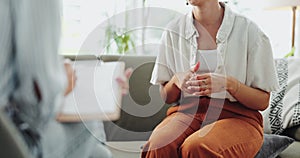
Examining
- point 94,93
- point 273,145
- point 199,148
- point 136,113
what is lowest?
point 273,145

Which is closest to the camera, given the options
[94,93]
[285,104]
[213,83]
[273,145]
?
[94,93]

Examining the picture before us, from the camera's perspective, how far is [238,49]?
3.01 feet

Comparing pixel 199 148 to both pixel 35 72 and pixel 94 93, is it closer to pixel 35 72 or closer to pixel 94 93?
pixel 94 93

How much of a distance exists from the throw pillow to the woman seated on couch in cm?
19

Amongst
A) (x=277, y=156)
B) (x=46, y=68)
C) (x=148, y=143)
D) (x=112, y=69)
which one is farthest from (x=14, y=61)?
(x=277, y=156)

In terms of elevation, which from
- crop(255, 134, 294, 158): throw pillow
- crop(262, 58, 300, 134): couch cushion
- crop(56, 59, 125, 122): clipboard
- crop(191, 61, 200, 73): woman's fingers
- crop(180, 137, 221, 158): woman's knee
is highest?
crop(56, 59, 125, 122): clipboard

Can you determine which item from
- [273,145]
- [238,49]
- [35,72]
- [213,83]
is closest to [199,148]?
[213,83]

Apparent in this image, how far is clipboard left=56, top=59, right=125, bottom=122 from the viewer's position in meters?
0.36

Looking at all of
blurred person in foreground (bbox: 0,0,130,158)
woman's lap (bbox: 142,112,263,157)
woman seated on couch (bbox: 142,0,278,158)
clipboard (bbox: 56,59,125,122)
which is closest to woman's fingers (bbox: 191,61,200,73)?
woman seated on couch (bbox: 142,0,278,158)

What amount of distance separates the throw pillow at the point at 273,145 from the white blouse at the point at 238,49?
0.26 meters

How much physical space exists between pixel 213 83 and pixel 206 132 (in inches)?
4.4

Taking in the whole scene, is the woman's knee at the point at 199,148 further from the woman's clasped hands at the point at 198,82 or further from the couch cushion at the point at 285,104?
the couch cushion at the point at 285,104

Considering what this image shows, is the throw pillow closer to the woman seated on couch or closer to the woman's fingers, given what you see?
the woman seated on couch

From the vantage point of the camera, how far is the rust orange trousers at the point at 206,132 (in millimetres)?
842
